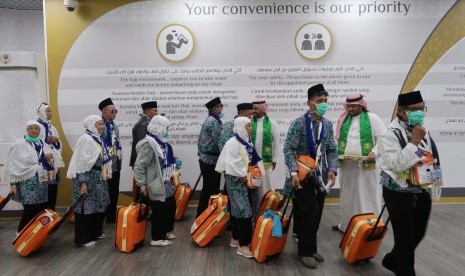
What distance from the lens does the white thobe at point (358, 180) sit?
4.06m

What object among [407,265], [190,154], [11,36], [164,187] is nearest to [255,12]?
[190,154]

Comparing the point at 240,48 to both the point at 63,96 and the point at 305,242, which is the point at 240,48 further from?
the point at 305,242

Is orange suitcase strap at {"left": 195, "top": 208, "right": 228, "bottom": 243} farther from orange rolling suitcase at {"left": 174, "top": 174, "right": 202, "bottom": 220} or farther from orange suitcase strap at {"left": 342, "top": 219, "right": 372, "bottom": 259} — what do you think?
orange suitcase strap at {"left": 342, "top": 219, "right": 372, "bottom": 259}

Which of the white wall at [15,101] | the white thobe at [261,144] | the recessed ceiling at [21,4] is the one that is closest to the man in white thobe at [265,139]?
the white thobe at [261,144]

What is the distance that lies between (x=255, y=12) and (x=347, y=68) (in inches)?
66.1

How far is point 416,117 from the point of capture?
8.33 ft

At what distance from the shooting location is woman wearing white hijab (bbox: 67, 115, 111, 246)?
3750 millimetres

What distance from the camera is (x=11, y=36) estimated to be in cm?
735

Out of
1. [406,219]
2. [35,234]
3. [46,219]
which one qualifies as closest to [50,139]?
[46,219]

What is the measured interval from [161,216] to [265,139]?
5.18ft

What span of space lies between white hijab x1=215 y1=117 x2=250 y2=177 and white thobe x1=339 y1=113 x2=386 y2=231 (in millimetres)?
1325

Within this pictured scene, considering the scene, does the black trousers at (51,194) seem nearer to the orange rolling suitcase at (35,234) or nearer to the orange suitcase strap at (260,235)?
the orange rolling suitcase at (35,234)

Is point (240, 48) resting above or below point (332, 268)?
above

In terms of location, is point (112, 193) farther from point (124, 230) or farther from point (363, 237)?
point (363, 237)
